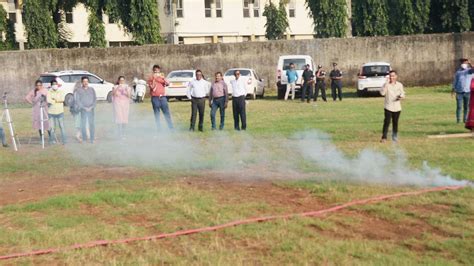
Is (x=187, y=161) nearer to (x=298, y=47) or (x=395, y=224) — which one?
(x=395, y=224)

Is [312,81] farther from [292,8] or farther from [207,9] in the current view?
[292,8]

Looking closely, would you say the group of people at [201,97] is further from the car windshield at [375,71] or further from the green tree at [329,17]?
the green tree at [329,17]

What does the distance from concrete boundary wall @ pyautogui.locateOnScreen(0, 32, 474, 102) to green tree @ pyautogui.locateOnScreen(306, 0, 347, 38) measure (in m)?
9.35

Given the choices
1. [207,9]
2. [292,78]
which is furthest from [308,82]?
[207,9]

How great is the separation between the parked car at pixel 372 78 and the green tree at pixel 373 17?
40.3ft

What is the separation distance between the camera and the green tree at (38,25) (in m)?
42.9

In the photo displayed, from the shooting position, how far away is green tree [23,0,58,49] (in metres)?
42.9

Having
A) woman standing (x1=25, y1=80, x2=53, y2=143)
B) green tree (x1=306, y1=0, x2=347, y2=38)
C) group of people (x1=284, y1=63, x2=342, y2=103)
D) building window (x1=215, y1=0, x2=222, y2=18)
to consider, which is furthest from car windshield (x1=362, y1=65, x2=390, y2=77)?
building window (x1=215, y1=0, x2=222, y2=18)

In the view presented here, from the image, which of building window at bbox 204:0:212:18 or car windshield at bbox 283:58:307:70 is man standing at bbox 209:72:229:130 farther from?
building window at bbox 204:0:212:18

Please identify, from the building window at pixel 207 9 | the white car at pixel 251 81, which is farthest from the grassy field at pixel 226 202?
the building window at pixel 207 9

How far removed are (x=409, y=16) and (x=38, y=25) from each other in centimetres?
2416

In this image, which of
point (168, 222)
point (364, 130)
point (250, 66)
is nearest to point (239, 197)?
point (168, 222)

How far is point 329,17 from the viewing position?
153 ft

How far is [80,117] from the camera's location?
1773 centimetres
